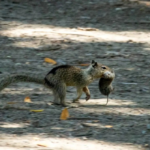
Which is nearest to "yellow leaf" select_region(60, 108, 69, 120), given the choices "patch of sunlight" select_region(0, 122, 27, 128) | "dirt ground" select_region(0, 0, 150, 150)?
"dirt ground" select_region(0, 0, 150, 150)

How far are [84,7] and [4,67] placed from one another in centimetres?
421

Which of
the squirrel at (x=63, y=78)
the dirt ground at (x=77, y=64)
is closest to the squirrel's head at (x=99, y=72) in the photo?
the squirrel at (x=63, y=78)

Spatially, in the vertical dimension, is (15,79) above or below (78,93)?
above

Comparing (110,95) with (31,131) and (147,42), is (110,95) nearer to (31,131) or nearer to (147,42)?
(31,131)

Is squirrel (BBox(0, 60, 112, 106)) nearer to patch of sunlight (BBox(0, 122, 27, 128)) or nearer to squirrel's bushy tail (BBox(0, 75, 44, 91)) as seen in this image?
squirrel's bushy tail (BBox(0, 75, 44, 91))

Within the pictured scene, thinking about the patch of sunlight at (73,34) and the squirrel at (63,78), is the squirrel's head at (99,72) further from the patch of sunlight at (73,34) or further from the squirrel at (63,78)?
the patch of sunlight at (73,34)

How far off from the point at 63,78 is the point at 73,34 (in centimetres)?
399

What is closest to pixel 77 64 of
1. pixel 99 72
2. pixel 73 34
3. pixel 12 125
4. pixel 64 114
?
pixel 73 34

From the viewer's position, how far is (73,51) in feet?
32.1

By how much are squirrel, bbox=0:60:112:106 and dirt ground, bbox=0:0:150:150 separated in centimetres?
19

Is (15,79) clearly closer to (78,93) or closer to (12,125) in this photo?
(78,93)

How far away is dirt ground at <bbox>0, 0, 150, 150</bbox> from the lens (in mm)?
5680

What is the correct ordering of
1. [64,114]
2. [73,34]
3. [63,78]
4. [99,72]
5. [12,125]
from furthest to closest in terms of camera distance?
[73,34] < [99,72] < [63,78] < [64,114] < [12,125]

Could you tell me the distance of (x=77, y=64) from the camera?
9078 mm
